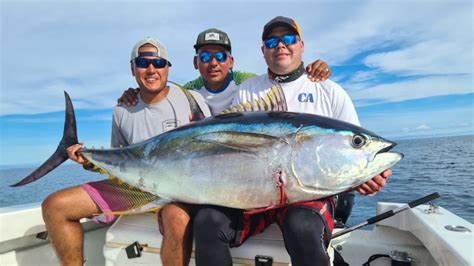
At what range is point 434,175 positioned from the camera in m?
12.7

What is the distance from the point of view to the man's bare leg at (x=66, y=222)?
Answer: 2.47 metres

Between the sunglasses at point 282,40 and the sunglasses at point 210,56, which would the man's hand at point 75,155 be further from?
the sunglasses at point 282,40

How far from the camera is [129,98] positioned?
10.3 feet

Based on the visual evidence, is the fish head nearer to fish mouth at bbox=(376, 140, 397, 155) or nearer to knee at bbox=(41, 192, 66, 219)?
fish mouth at bbox=(376, 140, 397, 155)

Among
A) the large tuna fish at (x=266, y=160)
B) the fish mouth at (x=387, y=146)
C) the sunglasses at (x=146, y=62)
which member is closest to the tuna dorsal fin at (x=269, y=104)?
the large tuna fish at (x=266, y=160)

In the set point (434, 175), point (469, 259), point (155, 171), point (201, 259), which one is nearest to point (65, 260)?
point (155, 171)

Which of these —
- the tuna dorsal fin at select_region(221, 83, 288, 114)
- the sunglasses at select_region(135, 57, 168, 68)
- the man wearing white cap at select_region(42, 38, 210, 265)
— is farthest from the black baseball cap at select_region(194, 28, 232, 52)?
the tuna dorsal fin at select_region(221, 83, 288, 114)

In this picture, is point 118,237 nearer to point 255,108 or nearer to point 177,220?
point 177,220

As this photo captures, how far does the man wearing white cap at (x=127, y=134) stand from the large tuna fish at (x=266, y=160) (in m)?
0.50

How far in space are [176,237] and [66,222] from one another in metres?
1.02

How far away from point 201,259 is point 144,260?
581 mm

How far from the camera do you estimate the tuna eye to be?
6.01 ft

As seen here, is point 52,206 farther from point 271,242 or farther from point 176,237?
point 271,242

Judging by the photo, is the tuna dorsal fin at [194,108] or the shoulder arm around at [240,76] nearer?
the tuna dorsal fin at [194,108]
